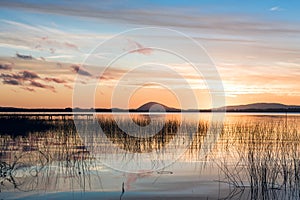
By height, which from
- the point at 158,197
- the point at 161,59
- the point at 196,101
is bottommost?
the point at 158,197

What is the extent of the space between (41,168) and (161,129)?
10.8 metres

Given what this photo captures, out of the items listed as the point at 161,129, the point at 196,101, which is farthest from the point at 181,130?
the point at 196,101

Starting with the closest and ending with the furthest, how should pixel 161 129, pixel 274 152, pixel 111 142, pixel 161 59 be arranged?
1. pixel 274 152
2. pixel 111 142
3. pixel 161 59
4. pixel 161 129

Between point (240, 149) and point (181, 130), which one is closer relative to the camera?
point (240, 149)

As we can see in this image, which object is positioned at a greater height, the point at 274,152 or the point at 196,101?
the point at 196,101

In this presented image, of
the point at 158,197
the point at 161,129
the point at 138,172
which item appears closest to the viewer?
the point at 158,197

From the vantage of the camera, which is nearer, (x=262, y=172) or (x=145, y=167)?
(x=262, y=172)

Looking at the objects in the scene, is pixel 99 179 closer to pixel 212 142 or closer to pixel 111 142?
pixel 111 142

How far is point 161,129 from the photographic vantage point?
21.0 m

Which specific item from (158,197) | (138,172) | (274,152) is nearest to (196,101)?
(274,152)

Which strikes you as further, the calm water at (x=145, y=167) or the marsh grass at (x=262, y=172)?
the marsh grass at (x=262, y=172)

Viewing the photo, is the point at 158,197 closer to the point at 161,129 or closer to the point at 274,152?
the point at 274,152

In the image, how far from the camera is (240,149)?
14.0 m

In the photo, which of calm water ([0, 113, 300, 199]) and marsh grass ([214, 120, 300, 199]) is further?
marsh grass ([214, 120, 300, 199])
